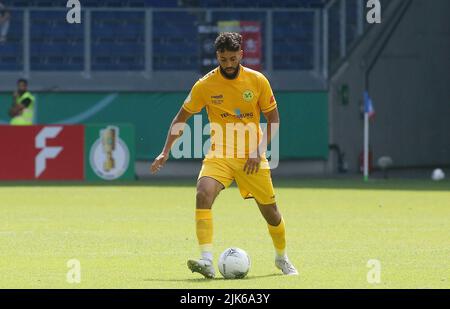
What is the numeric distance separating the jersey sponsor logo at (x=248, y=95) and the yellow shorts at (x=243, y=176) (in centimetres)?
53

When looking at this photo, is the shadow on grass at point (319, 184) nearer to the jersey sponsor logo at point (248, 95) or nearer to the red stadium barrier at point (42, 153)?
the red stadium barrier at point (42, 153)

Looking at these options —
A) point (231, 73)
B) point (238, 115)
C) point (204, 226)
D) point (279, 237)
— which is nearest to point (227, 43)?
point (231, 73)

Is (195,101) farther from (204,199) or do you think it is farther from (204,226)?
(204,226)

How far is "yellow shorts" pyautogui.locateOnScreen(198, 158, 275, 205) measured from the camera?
1164 cm

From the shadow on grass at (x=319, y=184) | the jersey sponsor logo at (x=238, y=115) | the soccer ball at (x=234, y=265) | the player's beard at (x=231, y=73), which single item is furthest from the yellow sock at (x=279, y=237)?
the shadow on grass at (x=319, y=184)

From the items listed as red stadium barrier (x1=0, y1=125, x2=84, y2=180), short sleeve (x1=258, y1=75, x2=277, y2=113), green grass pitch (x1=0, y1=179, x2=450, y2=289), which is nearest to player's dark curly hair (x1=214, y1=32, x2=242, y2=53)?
short sleeve (x1=258, y1=75, x2=277, y2=113)

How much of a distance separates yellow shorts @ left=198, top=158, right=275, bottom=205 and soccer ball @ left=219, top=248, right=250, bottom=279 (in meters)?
0.58

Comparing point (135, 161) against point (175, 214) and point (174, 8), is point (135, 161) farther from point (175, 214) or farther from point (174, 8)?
point (175, 214)

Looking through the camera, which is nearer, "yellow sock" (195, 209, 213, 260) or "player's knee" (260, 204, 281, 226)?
"yellow sock" (195, 209, 213, 260)

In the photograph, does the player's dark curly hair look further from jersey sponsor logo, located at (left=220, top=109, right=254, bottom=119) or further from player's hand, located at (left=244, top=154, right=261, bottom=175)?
player's hand, located at (left=244, top=154, right=261, bottom=175)

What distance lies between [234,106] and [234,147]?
37 cm

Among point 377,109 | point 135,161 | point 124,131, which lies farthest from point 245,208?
point 377,109

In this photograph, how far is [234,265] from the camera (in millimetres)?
11266

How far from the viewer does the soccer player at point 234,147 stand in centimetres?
1150
